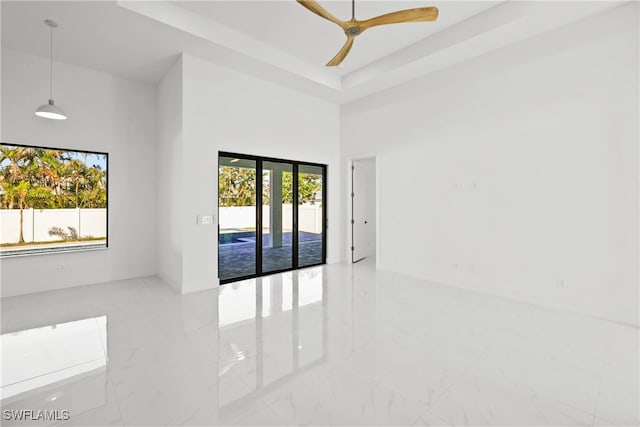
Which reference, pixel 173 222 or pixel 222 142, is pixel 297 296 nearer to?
pixel 173 222

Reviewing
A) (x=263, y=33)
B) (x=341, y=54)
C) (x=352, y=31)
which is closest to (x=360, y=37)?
(x=341, y=54)

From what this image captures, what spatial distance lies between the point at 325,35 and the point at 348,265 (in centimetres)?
422

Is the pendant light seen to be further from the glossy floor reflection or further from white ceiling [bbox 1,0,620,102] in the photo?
the glossy floor reflection

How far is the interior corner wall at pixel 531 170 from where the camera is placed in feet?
11.2

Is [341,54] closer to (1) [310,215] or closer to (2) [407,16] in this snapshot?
(2) [407,16]

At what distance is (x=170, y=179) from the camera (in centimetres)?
479

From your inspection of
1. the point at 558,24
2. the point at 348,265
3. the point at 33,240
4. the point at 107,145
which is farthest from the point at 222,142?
the point at 558,24

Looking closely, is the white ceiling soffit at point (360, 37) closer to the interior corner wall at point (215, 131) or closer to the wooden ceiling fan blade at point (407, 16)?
the interior corner wall at point (215, 131)

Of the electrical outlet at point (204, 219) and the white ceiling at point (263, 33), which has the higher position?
the white ceiling at point (263, 33)

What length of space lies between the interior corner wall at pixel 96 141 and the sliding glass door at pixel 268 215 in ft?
4.97

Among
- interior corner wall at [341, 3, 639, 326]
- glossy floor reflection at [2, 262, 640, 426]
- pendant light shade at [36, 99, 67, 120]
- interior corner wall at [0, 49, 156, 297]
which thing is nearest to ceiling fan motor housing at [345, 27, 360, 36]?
interior corner wall at [341, 3, 639, 326]

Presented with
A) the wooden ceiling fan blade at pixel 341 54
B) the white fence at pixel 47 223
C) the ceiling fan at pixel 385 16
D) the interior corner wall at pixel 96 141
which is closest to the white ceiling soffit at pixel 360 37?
the wooden ceiling fan blade at pixel 341 54

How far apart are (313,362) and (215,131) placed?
367 cm

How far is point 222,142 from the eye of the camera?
15.7ft
